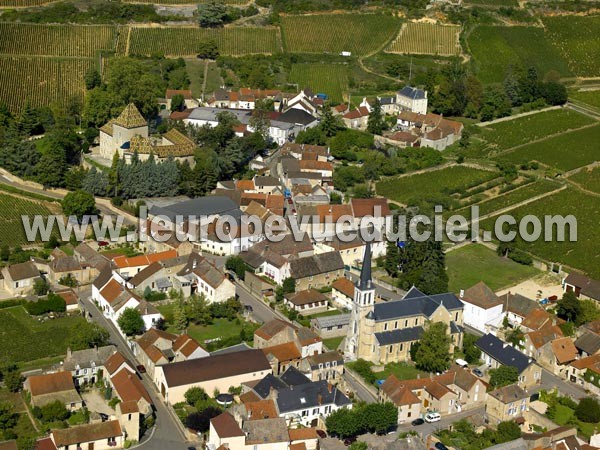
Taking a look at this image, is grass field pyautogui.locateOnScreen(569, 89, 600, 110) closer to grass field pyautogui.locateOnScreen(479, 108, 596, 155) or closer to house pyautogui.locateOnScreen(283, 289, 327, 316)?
grass field pyautogui.locateOnScreen(479, 108, 596, 155)

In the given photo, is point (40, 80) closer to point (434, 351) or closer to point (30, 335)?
point (30, 335)

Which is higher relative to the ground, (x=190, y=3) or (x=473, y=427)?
(x=190, y=3)

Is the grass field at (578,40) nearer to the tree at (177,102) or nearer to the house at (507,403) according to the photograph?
the tree at (177,102)

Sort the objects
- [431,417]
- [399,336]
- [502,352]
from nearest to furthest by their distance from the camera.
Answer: [431,417] → [502,352] → [399,336]

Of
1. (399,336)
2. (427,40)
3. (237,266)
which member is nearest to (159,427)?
(399,336)

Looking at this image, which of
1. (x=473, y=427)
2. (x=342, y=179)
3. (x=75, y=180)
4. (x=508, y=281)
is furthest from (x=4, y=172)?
(x=473, y=427)

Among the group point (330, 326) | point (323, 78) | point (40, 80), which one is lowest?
point (330, 326)

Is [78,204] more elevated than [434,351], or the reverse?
[78,204]

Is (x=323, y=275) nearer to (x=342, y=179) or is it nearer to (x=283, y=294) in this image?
(x=283, y=294)
